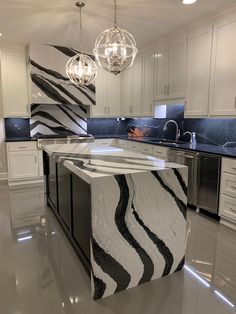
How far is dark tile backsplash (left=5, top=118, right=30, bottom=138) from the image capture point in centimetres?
523

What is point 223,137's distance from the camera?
3805mm

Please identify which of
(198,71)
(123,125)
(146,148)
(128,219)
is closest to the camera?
(128,219)

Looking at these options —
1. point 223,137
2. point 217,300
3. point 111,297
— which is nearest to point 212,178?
point 223,137

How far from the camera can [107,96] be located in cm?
585

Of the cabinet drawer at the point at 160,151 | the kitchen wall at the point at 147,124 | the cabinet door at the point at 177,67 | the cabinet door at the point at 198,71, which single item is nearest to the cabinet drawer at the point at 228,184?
the cabinet door at the point at 198,71

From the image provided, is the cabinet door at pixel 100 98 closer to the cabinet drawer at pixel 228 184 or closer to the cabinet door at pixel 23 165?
the cabinet door at pixel 23 165

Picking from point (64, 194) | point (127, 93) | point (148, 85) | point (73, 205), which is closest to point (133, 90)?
point (127, 93)

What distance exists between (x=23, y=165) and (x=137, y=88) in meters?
2.89

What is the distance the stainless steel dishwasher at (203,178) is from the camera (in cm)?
325

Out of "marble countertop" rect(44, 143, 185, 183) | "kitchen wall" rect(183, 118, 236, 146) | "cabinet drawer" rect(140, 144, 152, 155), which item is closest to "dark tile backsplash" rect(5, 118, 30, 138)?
"cabinet drawer" rect(140, 144, 152, 155)

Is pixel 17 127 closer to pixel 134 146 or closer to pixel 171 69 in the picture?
pixel 134 146

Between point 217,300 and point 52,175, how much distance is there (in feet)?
8.15

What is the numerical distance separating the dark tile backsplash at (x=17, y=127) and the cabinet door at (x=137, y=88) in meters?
2.38

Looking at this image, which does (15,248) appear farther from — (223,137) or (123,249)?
(223,137)
